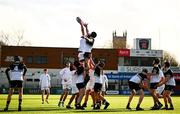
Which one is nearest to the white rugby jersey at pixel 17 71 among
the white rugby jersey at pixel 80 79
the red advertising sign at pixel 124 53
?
the white rugby jersey at pixel 80 79

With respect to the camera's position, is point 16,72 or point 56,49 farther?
point 56,49

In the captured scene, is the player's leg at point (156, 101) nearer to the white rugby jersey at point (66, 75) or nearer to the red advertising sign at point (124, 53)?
the white rugby jersey at point (66, 75)

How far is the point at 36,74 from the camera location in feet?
341

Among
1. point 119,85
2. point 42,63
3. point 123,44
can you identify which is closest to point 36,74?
point 42,63

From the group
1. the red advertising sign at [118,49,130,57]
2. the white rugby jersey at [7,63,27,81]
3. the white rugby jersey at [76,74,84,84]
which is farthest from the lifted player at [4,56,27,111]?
the red advertising sign at [118,49,130,57]

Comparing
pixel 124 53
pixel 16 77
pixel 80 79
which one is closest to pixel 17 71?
pixel 16 77

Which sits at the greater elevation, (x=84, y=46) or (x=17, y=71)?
(x=84, y=46)

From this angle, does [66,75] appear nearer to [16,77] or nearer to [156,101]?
[156,101]

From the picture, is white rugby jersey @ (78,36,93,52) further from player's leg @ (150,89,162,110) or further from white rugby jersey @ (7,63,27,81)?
player's leg @ (150,89,162,110)

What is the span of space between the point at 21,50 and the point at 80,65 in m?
83.9

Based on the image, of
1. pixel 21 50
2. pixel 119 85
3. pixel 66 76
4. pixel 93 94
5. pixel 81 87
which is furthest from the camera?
pixel 21 50

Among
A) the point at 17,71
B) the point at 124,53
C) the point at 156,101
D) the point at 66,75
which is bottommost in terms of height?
the point at 156,101

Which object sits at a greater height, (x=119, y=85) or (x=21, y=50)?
(x=21, y=50)

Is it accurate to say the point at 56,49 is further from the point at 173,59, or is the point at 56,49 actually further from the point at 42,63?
the point at 173,59
